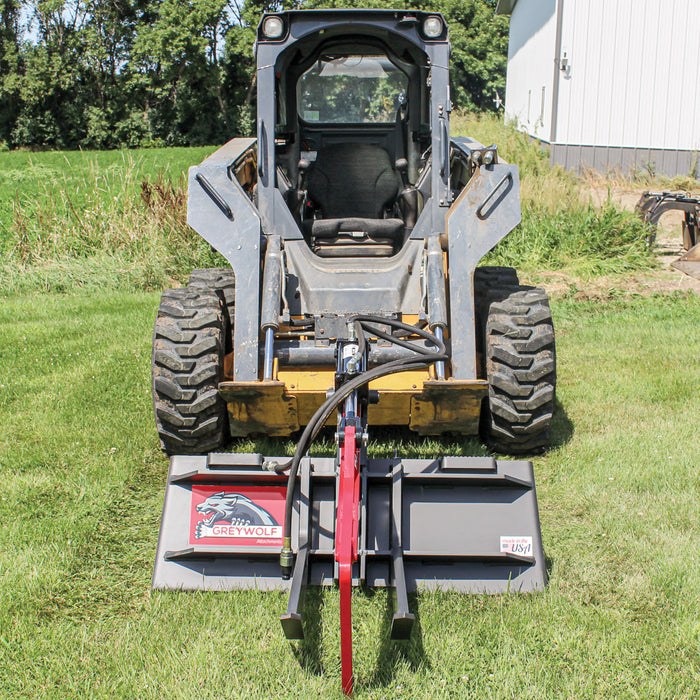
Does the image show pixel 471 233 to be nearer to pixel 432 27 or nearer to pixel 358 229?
pixel 358 229

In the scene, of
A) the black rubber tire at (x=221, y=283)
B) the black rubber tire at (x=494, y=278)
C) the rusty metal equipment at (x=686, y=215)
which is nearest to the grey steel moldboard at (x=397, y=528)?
the black rubber tire at (x=494, y=278)

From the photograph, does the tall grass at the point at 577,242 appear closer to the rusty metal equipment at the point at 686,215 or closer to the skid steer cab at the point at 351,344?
the rusty metal equipment at the point at 686,215

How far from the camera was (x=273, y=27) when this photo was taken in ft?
15.1

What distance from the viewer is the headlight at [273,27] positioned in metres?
4.58

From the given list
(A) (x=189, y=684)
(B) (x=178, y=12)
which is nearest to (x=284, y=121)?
(A) (x=189, y=684)

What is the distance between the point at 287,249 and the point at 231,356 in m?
0.73

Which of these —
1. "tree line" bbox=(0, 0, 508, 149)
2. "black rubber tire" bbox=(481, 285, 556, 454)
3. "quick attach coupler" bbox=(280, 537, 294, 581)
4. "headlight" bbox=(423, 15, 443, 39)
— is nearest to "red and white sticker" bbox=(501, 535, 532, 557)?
"quick attach coupler" bbox=(280, 537, 294, 581)

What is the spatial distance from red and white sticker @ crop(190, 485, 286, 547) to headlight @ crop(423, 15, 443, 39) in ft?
9.48

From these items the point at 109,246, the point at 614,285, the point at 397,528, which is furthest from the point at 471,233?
the point at 109,246

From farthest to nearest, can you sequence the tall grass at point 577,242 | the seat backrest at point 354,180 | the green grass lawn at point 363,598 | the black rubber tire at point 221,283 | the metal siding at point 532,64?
the metal siding at point 532,64 → the tall grass at point 577,242 → the seat backrest at point 354,180 → the black rubber tire at point 221,283 → the green grass lawn at point 363,598

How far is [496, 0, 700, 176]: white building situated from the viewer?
14.9 m

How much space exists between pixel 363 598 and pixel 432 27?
129 inches

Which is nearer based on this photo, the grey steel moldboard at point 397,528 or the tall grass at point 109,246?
the grey steel moldboard at point 397,528

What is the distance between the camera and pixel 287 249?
468 cm
